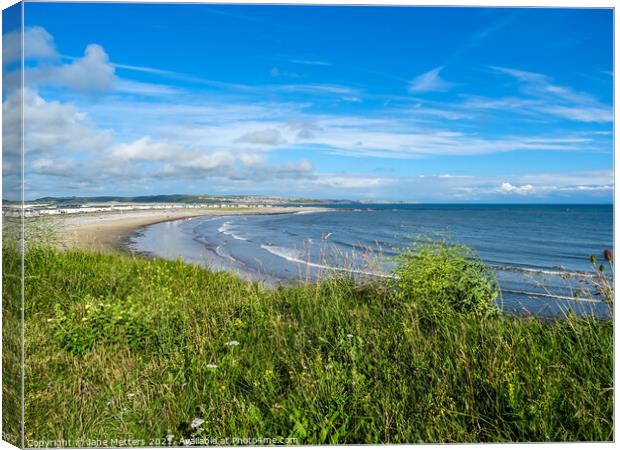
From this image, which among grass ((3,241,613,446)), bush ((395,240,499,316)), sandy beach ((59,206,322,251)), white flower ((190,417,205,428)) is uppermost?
sandy beach ((59,206,322,251))

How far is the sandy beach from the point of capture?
4863 mm

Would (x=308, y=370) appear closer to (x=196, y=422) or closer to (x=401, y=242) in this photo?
(x=196, y=422)

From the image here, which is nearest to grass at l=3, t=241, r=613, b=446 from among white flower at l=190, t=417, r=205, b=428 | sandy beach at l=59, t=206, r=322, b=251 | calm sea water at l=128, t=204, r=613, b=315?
white flower at l=190, t=417, r=205, b=428

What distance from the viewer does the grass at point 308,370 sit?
11.3 feet

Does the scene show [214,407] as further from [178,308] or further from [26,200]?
[26,200]

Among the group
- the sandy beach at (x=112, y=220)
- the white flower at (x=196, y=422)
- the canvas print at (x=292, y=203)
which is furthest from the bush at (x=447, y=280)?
the white flower at (x=196, y=422)

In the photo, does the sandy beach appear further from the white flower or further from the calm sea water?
the white flower

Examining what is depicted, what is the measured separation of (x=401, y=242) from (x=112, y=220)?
9.46 ft

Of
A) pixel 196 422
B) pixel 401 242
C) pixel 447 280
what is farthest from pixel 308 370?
pixel 401 242

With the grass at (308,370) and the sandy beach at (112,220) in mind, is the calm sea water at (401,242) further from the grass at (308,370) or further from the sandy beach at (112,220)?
the grass at (308,370)

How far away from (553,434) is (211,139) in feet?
9.99

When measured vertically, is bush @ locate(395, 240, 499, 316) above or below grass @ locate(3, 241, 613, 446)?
above

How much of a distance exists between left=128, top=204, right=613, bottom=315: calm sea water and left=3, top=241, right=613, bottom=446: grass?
0.92 metres

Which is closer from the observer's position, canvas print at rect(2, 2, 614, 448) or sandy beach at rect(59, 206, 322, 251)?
canvas print at rect(2, 2, 614, 448)
